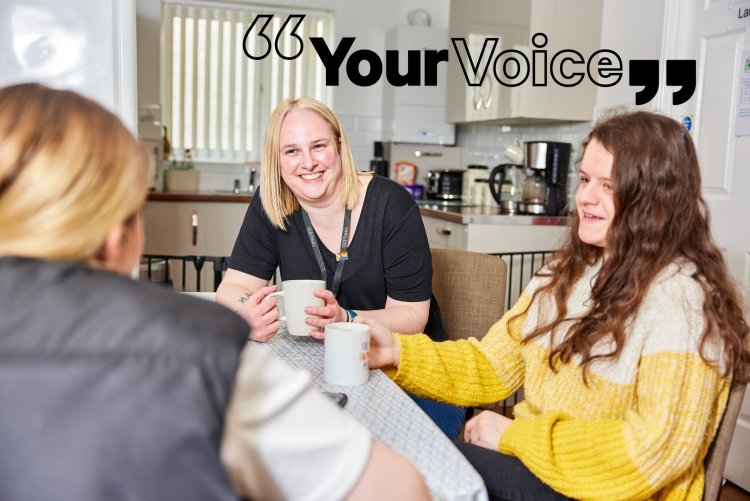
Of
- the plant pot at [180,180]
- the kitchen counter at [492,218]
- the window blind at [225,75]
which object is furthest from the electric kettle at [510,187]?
the plant pot at [180,180]

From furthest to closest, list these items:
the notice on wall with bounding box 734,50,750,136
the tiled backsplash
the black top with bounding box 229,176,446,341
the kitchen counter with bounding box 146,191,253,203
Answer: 1. the kitchen counter with bounding box 146,191,253,203
2. the tiled backsplash
3. the notice on wall with bounding box 734,50,750,136
4. the black top with bounding box 229,176,446,341

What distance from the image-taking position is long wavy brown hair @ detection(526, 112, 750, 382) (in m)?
1.16

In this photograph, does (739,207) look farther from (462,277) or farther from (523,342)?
(523,342)

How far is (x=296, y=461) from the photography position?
2.09ft

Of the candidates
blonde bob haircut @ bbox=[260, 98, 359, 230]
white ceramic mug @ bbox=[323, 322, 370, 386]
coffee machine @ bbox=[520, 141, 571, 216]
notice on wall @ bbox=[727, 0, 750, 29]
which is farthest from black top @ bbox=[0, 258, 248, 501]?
coffee machine @ bbox=[520, 141, 571, 216]

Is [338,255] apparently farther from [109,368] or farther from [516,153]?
[516,153]

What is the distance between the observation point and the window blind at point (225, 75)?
569 centimetres

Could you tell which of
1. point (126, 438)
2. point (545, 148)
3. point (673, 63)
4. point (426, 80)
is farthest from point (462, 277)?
point (426, 80)

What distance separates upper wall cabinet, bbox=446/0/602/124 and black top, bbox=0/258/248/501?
12.3ft

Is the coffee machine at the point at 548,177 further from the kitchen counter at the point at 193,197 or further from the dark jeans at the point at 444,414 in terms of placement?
the dark jeans at the point at 444,414

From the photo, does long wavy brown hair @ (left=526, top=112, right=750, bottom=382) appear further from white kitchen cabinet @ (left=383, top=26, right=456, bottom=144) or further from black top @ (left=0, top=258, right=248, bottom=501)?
white kitchen cabinet @ (left=383, top=26, right=456, bottom=144)

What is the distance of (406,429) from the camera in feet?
3.43

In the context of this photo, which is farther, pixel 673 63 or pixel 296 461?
pixel 673 63

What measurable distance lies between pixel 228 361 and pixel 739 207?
2.65 meters
